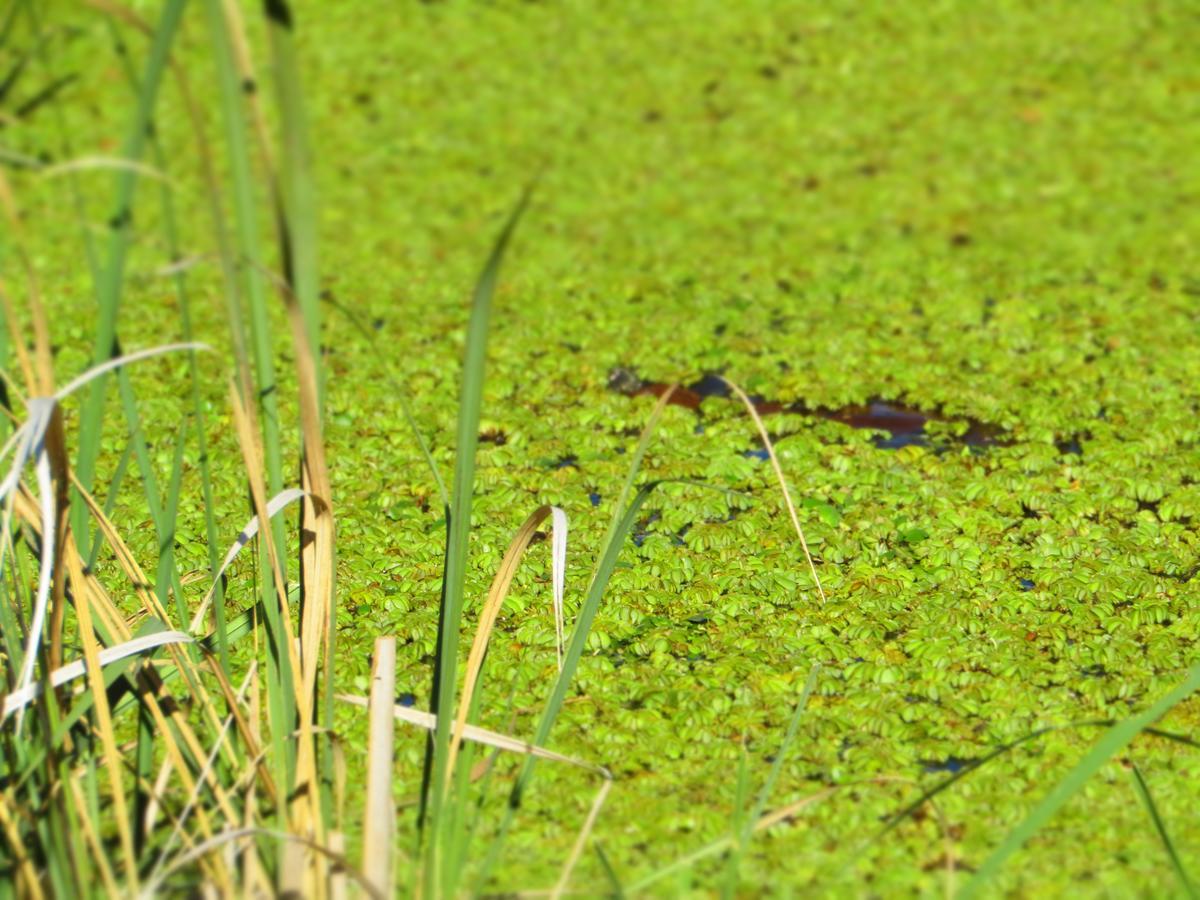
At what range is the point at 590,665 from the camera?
8.49 ft

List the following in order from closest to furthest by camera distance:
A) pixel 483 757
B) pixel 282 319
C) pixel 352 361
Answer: pixel 483 757, pixel 352 361, pixel 282 319

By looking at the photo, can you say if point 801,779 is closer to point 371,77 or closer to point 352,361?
point 352,361

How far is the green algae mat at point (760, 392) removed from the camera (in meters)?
2.21

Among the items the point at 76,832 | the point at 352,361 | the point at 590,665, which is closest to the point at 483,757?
the point at 590,665

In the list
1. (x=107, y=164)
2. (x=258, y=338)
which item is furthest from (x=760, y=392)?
(x=107, y=164)

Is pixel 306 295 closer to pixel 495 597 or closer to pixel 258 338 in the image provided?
pixel 258 338

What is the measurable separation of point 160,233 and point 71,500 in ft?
12.1

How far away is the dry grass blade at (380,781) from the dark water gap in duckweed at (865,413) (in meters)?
2.01

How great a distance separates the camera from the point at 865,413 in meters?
3.82

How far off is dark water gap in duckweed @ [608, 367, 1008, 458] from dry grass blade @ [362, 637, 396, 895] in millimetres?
2009

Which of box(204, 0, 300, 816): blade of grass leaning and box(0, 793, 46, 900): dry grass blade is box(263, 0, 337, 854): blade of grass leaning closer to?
box(204, 0, 300, 816): blade of grass leaning

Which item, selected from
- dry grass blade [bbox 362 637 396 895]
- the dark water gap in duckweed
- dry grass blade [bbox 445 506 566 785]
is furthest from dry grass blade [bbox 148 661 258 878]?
the dark water gap in duckweed

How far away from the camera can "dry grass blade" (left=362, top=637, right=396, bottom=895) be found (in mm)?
1540

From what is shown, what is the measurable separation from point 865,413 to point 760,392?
12.3 inches
